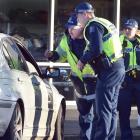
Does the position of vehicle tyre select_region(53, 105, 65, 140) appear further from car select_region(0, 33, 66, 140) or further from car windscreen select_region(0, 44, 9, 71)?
car windscreen select_region(0, 44, 9, 71)

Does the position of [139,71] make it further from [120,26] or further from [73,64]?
[120,26]

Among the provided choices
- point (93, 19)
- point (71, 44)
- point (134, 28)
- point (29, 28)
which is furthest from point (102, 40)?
point (29, 28)

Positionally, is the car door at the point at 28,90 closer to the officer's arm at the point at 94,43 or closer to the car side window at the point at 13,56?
the car side window at the point at 13,56

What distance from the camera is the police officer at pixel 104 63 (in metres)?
8.84

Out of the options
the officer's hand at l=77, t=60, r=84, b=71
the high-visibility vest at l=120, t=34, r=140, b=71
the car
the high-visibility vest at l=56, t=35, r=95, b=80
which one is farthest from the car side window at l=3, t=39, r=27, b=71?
the high-visibility vest at l=120, t=34, r=140, b=71

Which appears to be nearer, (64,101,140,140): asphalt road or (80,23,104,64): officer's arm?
(80,23,104,64): officer's arm

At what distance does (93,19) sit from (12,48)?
1085 millimetres

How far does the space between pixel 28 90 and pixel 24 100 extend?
14.2 inches

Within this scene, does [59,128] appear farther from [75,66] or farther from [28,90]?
[28,90]

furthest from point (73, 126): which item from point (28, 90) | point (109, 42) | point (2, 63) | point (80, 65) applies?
point (2, 63)

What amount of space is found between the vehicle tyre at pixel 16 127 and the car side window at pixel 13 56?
0.71 m

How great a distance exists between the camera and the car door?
819 cm

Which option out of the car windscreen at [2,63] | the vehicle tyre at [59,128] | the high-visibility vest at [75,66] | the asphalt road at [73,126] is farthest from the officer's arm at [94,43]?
the asphalt road at [73,126]

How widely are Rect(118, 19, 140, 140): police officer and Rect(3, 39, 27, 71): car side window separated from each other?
6.51 feet
